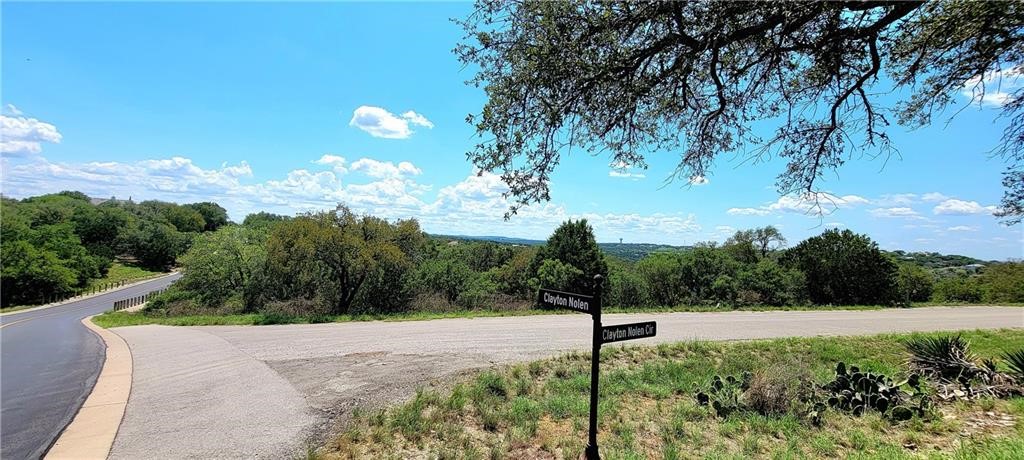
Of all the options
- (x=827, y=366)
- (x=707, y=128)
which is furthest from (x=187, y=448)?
(x=827, y=366)

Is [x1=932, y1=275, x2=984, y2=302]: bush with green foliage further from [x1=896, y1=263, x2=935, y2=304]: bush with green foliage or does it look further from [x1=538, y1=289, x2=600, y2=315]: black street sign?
[x1=538, y1=289, x2=600, y2=315]: black street sign

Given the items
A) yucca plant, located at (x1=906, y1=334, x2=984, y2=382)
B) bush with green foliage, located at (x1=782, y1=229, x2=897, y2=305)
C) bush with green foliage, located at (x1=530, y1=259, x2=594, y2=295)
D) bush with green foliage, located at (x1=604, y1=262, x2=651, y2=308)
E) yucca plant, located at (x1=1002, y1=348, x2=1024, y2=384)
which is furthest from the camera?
bush with green foliage, located at (x1=604, y1=262, x2=651, y2=308)

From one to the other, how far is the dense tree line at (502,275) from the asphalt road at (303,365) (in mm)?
7401

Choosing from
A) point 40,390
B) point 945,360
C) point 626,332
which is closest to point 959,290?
point 945,360

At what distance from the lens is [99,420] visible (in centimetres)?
493

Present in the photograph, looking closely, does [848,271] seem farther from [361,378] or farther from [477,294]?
[361,378]

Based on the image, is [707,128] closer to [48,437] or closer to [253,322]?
[48,437]

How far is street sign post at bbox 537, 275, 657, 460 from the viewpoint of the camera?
3.81 m

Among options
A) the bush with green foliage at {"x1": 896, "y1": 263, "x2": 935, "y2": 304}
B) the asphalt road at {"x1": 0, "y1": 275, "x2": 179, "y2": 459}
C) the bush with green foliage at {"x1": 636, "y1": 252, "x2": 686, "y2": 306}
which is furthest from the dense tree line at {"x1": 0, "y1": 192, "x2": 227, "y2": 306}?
the bush with green foliage at {"x1": 896, "y1": 263, "x2": 935, "y2": 304}

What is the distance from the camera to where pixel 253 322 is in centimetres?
1609

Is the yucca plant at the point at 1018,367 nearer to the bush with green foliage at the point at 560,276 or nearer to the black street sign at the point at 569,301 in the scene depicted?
the black street sign at the point at 569,301

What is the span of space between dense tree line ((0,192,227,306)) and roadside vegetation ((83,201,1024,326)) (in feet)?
71.7

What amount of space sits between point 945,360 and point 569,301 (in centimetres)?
674

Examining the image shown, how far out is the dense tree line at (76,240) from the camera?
162 ft
